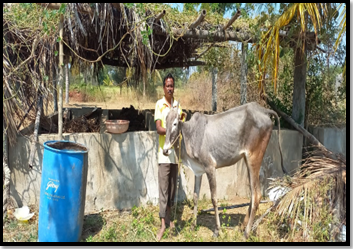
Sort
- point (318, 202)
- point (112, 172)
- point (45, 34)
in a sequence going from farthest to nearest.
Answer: point (112, 172) → point (45, 34) → point (318, 202)

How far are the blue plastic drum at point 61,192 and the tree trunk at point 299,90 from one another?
13.4ft

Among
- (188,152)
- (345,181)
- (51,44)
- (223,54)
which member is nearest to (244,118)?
(188,152)

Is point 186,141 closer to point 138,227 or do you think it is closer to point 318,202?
point 138,227

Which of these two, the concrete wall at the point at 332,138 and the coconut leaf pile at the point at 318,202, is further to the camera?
the concrete wall at the point at 332,138

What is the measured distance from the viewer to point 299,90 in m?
5.73

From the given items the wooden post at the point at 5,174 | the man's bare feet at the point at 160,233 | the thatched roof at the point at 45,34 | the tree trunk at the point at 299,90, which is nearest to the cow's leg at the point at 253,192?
the man's bare feet at the point at 160,233

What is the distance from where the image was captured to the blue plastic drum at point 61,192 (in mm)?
3312

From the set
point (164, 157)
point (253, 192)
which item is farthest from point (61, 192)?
point (253, 192)

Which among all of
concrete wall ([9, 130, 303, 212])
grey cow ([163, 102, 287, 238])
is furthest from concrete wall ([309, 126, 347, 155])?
grey cow ([163, 102, 287, 238])

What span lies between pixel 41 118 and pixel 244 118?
9.61 ft

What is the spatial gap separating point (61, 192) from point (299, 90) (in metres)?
4.52

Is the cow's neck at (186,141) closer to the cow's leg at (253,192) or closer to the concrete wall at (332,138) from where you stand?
the cow's leg at (253,192)

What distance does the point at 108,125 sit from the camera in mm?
4406

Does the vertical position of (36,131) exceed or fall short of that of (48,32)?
it falls short
